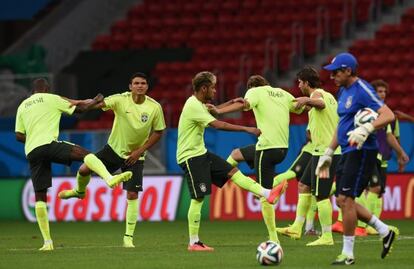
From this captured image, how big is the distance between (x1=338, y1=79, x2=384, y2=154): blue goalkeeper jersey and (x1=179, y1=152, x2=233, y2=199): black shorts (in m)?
3.08

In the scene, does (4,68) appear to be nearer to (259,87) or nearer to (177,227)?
(177,227)

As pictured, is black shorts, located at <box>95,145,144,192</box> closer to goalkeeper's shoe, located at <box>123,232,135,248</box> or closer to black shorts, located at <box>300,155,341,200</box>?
goalkeeper's shoe, located at <box>123,232,135,248</box>

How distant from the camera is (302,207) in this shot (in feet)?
59.3

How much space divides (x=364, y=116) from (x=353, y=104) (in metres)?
0.29

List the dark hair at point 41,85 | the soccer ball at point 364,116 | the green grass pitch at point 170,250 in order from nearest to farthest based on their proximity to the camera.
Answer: the soccer ball at point 364,116
the green grass pitch at point 170,250
the dark hair at point 41,85

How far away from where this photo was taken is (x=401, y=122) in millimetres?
26562

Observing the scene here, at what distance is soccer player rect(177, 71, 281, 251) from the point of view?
16109 mm

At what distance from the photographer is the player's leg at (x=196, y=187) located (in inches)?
639

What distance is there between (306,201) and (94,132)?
958 centimetres

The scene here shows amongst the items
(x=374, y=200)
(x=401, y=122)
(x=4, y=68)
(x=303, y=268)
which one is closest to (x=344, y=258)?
(x=303, y=268)

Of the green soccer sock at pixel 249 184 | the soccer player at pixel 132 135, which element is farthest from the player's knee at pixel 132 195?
the green soccer sock at pixel 249 184

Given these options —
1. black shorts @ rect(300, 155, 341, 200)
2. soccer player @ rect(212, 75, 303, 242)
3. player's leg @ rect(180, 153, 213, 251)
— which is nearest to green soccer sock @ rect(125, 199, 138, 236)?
player's leg @ rect(180, 153, 213, 251)

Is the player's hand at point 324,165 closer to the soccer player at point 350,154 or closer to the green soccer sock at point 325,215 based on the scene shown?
the soccer player at point 350,154

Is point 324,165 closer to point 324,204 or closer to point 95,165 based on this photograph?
point 324,204
